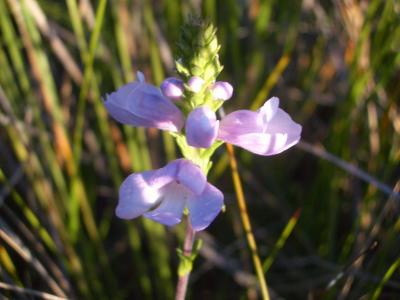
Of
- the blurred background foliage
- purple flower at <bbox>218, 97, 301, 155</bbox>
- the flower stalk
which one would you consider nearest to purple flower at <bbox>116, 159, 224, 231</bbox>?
the flower stalk

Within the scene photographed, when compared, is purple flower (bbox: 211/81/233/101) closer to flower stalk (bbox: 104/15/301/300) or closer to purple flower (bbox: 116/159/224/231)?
flower stalk (bbox: 104/15/301/300)

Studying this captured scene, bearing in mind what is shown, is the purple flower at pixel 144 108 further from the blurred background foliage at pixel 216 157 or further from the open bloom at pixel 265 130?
the blurred background foliage at pixel 216 157

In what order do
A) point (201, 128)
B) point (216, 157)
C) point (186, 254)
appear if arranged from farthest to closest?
point (216, 157), point (186, 254), point (201, 128)

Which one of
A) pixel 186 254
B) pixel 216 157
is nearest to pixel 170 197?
pixel 186 254

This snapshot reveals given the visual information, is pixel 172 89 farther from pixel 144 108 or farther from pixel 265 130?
pixel 265 130

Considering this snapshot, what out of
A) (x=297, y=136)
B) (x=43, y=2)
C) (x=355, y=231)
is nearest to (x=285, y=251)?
(x=355, y=231)

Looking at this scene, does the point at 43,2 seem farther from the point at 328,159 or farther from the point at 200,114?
the point at 200,114
